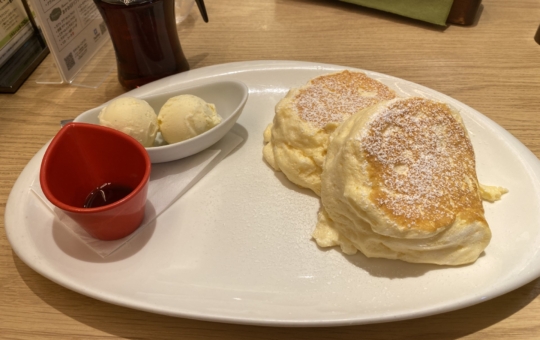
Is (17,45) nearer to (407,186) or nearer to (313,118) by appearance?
(313,118)

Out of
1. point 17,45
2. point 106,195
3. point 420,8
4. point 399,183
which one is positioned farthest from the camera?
point 420,8

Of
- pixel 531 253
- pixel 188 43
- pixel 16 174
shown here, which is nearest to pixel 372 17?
pixel 188 43

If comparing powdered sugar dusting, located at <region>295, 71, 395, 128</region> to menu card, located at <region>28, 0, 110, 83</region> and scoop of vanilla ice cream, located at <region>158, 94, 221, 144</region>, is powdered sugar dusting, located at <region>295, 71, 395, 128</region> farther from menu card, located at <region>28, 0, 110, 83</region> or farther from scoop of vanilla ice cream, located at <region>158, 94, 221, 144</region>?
menu card, located at <region>28, 0, 110, 83</region>

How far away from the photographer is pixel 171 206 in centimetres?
103

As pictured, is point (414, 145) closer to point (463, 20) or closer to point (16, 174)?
point (16, 174)

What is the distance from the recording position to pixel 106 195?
989 mm

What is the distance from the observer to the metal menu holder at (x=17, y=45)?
4.93 ft

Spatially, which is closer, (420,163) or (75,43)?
(420,163)

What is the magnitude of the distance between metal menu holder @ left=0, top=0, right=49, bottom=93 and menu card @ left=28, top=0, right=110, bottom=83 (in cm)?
20

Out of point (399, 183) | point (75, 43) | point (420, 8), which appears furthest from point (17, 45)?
point (420, 8)

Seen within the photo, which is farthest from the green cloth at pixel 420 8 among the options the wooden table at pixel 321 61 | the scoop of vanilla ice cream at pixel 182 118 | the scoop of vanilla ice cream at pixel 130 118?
the scoop of vanilla ice cream at pixel 130 118

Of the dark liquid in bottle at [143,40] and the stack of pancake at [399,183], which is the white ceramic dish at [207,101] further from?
the stack of pancake at [399,183]

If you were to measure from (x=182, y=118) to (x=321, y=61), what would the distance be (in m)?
0.85

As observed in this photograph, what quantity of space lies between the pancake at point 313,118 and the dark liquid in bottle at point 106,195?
414 mm
